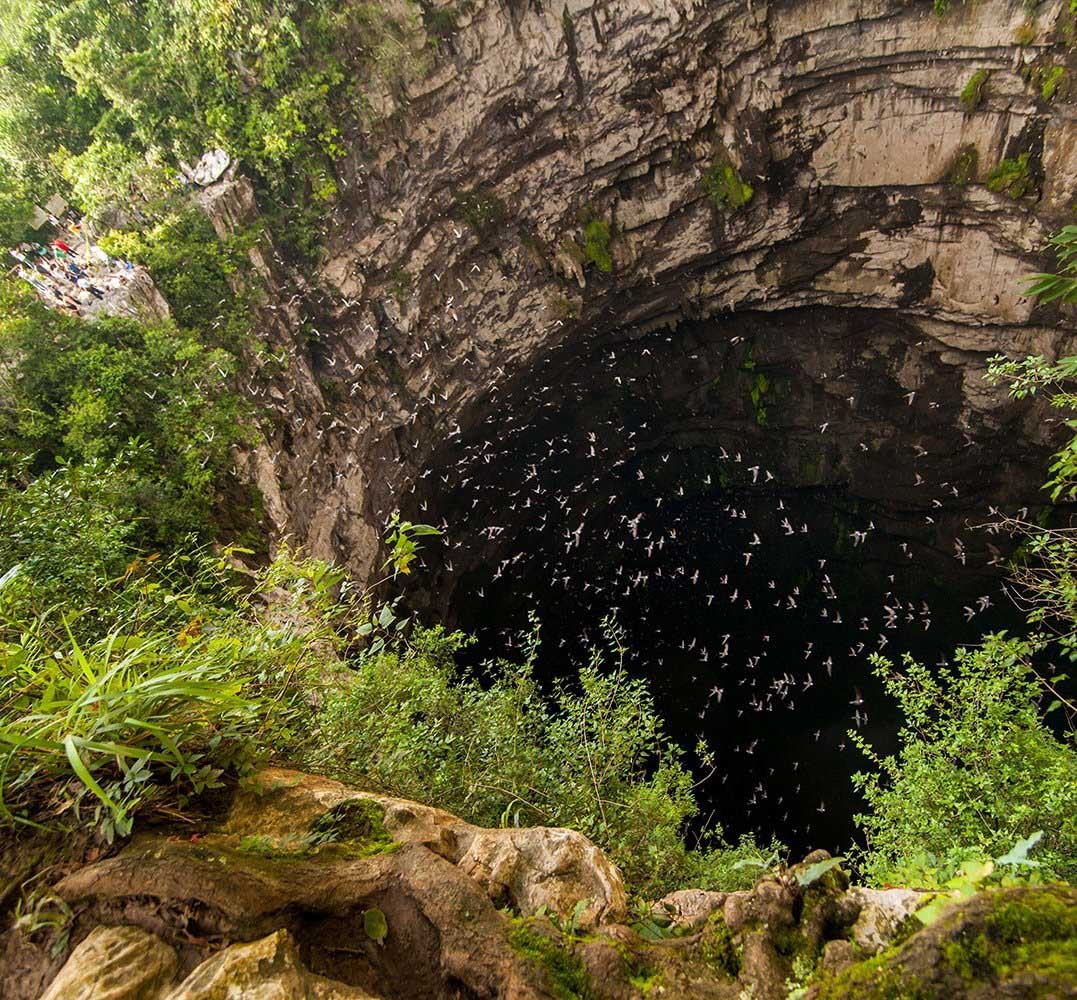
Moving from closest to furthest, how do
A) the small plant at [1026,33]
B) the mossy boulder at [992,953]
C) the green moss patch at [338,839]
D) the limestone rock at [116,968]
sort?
the mossy boulder at [992,953] → the limestone rock at [116,968] → the green moss patch at [338,839] → the small plant at [1026,33]

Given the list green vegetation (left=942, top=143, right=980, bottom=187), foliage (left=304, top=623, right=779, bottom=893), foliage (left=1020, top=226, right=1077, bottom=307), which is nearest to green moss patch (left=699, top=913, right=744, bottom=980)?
foliage (left=304, top=623, right=779, bottom=893)

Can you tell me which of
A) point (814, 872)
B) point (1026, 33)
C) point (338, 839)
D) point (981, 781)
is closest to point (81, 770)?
point (338, 839)

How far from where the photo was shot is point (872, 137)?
1480 cm

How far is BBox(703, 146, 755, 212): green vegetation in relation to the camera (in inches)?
613

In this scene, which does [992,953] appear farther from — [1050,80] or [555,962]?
[1050,80]

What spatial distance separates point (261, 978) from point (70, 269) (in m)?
12.8

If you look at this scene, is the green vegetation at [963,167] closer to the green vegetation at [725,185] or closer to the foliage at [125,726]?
the green vegetation at [725,185]

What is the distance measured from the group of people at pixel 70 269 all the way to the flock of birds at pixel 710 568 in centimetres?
788

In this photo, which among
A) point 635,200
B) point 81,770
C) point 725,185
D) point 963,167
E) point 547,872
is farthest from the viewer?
point 635,200

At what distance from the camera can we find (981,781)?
234 inches

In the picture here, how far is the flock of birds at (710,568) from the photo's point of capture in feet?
55.1

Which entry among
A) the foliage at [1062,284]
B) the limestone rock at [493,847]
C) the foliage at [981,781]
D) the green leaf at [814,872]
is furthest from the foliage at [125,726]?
the foliage at [1062,284]

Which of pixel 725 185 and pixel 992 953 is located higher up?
pixel 725 185

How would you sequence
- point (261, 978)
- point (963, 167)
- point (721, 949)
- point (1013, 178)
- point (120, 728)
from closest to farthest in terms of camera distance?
point (261, 978), point (120, 728), point (721, 949), point (1013, 178), point (963, 167)
